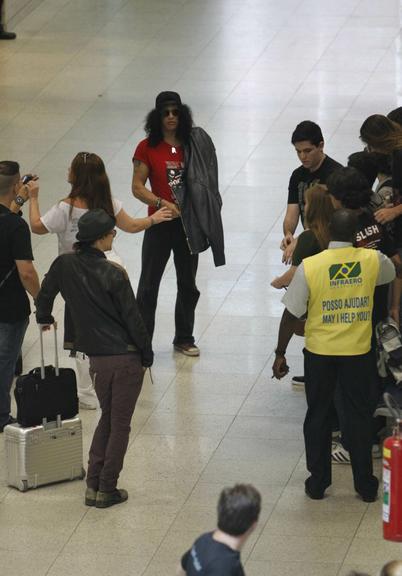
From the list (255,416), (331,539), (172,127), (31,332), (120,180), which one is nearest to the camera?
(331,539)

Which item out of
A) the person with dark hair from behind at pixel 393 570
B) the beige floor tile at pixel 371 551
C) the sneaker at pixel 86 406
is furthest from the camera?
the sneaker at pixel 86 406

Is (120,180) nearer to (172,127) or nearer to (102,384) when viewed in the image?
(172,127)

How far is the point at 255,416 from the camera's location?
8.68 metres

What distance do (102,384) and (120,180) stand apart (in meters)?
5.95

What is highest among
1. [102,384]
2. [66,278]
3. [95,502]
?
[66,278]

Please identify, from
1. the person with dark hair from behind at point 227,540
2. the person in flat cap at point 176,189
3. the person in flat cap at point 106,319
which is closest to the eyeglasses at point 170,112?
the person in flat cap at point 176,189

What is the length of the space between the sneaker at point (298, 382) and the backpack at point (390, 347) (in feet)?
5.22

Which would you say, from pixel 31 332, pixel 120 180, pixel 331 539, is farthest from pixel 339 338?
pixel 120 180

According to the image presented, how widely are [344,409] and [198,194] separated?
2456 mm

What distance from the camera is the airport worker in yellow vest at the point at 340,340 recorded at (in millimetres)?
7199

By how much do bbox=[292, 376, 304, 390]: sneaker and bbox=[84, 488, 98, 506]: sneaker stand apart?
2011 mm

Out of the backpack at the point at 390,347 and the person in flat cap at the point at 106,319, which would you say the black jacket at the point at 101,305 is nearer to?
the person in flat cap at the point at 106,319

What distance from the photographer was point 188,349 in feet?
31.8

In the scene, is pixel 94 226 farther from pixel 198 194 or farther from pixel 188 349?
pixel 188 349
